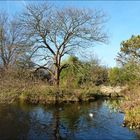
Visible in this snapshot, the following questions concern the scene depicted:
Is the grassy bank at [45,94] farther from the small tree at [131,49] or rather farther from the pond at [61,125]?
the small tree at [131,49]

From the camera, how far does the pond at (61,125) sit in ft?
50.2

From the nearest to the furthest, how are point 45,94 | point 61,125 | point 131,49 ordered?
point 61,125 → point 45,94 → point 131,49

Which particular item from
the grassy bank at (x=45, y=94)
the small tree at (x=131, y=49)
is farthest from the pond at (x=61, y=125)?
the small tree at (x=131, y=49)

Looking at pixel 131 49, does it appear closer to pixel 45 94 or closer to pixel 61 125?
pixel 45 94

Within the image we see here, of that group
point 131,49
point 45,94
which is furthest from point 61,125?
point 131,49

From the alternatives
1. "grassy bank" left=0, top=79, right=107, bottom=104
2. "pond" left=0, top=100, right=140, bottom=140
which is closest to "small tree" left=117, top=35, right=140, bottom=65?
"grassy bank" left=0, top=79, right=107, bottom=104

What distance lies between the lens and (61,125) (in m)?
18.0

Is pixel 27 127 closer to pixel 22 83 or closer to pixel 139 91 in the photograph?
pixel 22 83

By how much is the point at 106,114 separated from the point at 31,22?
1496 centimetres

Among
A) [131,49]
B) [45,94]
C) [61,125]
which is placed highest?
[131,49]

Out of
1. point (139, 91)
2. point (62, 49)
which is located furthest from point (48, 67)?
point (139, 91)

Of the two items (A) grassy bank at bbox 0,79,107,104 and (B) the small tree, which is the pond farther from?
(B) the small tree

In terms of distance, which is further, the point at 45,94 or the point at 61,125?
the point at 45,94

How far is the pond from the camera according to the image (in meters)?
15.3
